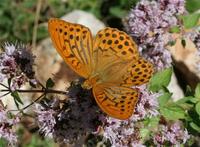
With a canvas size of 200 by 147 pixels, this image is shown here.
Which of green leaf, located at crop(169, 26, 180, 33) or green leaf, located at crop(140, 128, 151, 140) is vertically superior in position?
green leaf, located at crop(169, 26, 180, 33)

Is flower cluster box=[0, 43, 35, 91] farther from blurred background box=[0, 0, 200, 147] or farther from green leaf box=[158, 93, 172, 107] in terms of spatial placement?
blurred background box=[0, 0, 200, 147]

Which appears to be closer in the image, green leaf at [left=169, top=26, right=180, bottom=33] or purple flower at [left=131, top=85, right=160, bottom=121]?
purple flower at [left=131, top=85, right=160, bottom=121]

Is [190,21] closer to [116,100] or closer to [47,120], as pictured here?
[47,120]

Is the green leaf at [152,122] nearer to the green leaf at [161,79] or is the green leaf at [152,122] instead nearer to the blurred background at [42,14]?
the green leaf at [161,79]

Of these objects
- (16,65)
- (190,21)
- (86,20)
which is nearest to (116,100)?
(16,65)

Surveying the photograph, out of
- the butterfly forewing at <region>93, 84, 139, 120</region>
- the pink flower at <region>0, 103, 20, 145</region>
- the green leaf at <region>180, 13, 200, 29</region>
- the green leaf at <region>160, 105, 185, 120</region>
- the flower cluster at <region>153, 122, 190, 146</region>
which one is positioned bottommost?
the flower cluster at <region>153, 122, 190, 146</region>

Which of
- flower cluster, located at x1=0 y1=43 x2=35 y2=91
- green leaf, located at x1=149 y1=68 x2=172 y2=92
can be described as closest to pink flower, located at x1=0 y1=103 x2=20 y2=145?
flower cluster, located at x1=0 y1=43 x2=35 y2=91

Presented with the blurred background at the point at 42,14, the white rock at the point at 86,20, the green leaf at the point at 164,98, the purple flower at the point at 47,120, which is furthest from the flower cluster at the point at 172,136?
the white rock at the point at 86,20

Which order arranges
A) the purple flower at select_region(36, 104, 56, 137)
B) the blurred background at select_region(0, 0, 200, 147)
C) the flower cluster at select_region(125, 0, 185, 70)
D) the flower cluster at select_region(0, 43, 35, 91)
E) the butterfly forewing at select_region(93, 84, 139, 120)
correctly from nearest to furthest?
the butterfly forewing at select_region(93, 84, 139, 120) < the purple flower at select_region(36, 104, 56, 137) < the flower cluster at select_region(0, 43, 35, 91) < the flower cluster at select_region(125, 0, 185, 70) < the blurred background at select_region(0, 0, 200, 147)
